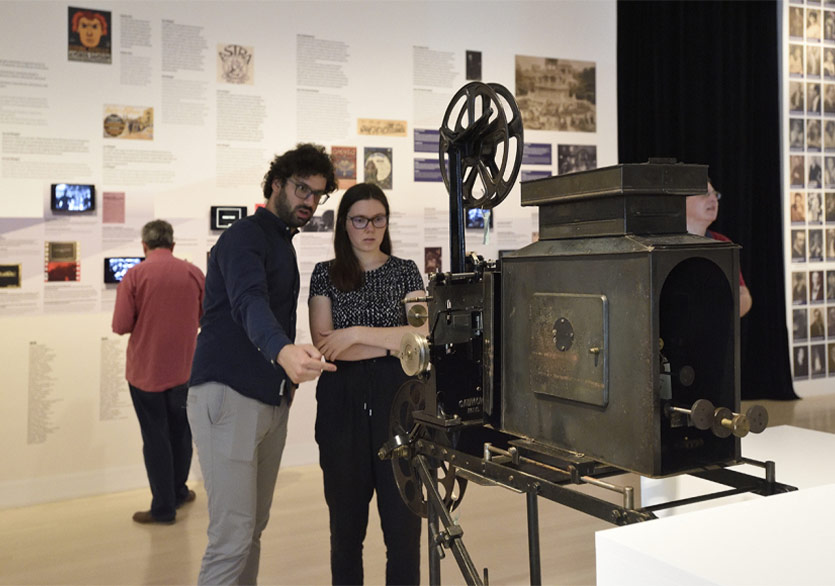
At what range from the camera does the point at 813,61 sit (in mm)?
8070

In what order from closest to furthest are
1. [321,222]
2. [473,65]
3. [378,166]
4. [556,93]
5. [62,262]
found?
[62,262]
[321,222]
[378,166]
[473,65]
[556,93]

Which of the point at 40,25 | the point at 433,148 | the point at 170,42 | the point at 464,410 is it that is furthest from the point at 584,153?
the point at 464,410

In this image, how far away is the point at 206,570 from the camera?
2.44 m

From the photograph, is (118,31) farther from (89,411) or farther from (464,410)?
(464,410)

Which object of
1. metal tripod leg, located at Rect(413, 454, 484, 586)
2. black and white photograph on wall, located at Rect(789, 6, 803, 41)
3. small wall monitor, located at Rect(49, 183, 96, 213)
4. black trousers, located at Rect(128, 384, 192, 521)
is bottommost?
black trousers, located at Rect(128, 384, 192, 521)

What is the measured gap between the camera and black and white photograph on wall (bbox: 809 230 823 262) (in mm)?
8016

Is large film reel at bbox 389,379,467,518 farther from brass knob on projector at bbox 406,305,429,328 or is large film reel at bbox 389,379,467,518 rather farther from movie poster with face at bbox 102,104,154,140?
movie poster with face at bbox 102,104,154,140

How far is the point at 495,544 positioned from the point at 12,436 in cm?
277

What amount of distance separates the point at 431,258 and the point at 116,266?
2111 millimetres

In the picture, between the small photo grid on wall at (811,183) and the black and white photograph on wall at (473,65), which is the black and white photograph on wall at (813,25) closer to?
the small photo grid on wall at (811,183)

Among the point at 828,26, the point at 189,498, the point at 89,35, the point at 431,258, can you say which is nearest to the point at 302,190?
the point at 189,498

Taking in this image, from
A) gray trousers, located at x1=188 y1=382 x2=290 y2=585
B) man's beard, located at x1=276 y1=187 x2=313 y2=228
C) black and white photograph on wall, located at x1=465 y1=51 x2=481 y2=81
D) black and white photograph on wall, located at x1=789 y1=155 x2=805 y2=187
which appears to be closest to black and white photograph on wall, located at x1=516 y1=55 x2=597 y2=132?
black and white photograph on wall, located at x1=465 y1=51 x2=481 y2=81

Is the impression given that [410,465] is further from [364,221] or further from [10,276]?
[10,276]

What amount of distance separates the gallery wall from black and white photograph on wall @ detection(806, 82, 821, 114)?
11.1ft
